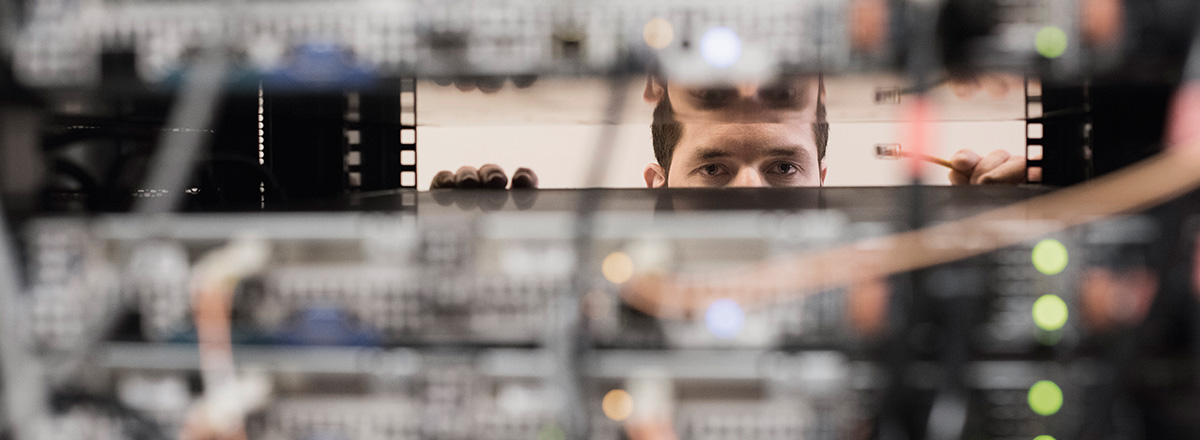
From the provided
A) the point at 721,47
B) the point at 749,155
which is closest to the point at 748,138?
the point at 749,155

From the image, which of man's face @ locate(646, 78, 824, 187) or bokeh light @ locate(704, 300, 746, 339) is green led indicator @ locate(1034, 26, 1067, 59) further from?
man's face @ locate(646, 78, 824, 187)

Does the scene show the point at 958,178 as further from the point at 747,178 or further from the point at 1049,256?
the point at 1049,256

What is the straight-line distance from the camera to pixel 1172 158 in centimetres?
35

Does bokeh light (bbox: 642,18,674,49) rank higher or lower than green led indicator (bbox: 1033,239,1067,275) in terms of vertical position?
higher

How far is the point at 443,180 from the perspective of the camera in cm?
66

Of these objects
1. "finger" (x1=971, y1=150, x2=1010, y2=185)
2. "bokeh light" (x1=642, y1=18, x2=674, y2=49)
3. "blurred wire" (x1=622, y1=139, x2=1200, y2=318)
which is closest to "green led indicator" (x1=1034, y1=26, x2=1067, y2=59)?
"blurred wire" (x1=622, y1=139, x2=1200, y2=318)

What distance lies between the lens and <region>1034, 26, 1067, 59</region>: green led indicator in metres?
0.34

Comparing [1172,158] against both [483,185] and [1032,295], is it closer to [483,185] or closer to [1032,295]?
[1032,295]

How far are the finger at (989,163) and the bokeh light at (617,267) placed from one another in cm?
41

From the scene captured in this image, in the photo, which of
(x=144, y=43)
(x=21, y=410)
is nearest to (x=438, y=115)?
(x=144, y=43)

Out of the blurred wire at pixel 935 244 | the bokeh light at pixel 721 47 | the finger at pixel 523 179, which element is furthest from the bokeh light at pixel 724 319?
the finger at pixel 523 179

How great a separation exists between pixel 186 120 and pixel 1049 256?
1.60 ft

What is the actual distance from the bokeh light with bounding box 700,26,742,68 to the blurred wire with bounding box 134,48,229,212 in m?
0.27

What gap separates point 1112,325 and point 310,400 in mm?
440
